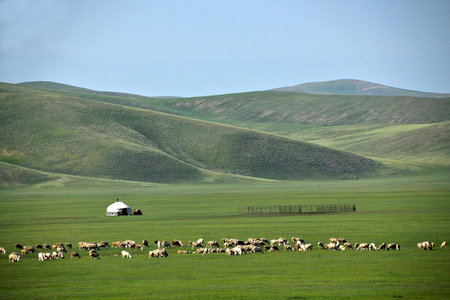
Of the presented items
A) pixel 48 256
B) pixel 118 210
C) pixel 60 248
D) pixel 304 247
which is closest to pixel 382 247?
pixel 304 247

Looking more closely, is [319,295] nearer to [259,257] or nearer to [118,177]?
[259,257]

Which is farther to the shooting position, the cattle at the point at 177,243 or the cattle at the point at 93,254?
the cattle at the point at 177,243

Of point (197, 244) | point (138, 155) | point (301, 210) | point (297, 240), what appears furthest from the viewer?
point (138, 155)

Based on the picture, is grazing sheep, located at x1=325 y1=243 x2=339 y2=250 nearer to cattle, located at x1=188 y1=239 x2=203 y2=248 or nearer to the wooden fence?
cattle, located at x1=188 y1=239 x2=203 y2=248

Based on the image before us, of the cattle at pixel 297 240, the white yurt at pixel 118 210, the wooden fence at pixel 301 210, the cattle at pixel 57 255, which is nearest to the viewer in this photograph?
the cattle at pixel 57 255

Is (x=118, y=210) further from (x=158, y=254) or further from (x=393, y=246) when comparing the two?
(x=393, y=246)

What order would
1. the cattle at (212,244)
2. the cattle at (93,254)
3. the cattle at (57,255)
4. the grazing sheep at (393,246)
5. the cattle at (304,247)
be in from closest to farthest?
the cattle at (93,254)
the cattle at (57,255)
the grazing sheep at (393,246)
the cattle at (304,247)
the cattle at (212,244)

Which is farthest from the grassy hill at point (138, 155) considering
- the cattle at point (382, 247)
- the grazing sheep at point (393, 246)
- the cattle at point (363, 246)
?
the grazing sheep at point (393, 246)

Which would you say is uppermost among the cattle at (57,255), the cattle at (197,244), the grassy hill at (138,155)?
the grassy hill at (138,155)

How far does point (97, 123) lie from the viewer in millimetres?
199375

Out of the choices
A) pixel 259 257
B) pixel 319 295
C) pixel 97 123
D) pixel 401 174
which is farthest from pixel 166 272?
pixel 97 123

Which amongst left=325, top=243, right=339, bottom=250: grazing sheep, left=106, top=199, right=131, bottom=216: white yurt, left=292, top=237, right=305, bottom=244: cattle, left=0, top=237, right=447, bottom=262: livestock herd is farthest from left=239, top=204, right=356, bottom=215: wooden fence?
left=325, top=243, right=339, bottom=250: grazing sheep

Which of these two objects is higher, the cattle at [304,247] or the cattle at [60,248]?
the cattle at [304,247]

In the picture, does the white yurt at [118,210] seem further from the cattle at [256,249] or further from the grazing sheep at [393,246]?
the grazing sheep at [393,246]
